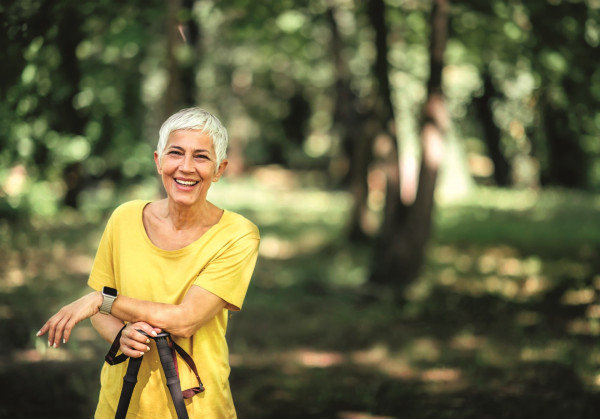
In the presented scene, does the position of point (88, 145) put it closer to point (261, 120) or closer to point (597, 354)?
Answer: point (597, 354)

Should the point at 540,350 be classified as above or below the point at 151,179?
below

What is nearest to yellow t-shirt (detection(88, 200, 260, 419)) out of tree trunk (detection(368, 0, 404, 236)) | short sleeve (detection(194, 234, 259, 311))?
short sleeve (detection(194, 234, 259, 311))

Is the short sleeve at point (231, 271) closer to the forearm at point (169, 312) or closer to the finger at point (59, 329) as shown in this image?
the forearm at point (169, 312)

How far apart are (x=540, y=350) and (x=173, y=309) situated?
6748 millimetres

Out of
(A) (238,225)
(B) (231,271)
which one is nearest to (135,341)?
(B) (231,271)

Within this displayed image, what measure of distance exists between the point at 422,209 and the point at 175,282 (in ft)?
28.4

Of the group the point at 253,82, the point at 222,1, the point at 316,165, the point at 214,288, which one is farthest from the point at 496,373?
the point at 316,165

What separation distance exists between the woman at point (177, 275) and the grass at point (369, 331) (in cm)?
361

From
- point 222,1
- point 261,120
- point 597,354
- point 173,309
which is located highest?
point 261,120

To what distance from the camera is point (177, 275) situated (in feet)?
8.77

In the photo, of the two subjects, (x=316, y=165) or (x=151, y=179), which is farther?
(x=316, y=165)

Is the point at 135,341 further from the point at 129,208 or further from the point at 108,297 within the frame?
the point at 129,208

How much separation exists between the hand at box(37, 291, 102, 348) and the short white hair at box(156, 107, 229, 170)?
1.92 ft

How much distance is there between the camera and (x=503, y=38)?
12523 mm
